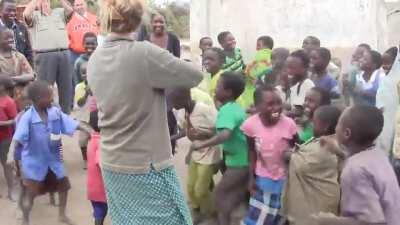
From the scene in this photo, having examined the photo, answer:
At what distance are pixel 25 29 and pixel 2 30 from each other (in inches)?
32.4

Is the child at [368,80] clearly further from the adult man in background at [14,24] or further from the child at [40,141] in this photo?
the adult man in background at [14,24]

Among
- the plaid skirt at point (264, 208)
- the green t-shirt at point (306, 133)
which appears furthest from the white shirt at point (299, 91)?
the plaid skirt at point (264, 208)

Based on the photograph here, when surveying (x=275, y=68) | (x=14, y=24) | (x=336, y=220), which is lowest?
(x=336, y=220)

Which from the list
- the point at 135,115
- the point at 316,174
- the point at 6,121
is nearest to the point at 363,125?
the point at 135,115

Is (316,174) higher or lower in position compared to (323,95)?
lower

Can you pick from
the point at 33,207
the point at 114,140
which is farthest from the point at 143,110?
the point at 33,207

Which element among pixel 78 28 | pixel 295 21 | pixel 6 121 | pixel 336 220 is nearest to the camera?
pixel 336 220

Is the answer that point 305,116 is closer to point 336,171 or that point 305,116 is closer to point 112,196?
point 336,171

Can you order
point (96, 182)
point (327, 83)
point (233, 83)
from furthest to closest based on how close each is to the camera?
point (327, 83)
point (233, 83)
point (96, 182)

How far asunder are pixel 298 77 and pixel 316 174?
4.28ft

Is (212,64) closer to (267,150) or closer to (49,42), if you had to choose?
(267,150)

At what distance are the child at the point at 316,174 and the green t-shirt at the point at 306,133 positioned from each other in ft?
0.98

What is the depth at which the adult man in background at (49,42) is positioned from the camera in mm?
7523

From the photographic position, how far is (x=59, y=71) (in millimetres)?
7648
